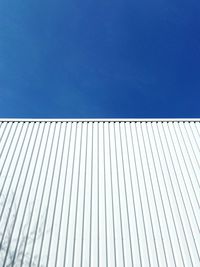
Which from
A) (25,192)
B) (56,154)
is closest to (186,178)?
(56,154)

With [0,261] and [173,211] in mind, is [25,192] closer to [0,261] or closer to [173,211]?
[0,261]

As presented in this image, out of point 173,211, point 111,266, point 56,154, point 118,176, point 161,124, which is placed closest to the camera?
point 111,266

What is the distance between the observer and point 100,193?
184 inches

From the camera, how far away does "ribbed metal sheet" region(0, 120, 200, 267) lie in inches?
150

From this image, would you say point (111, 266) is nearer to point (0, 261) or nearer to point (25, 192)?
point (0, 261)

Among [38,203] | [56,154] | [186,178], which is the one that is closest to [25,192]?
[38,203]

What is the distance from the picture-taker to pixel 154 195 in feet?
15.5

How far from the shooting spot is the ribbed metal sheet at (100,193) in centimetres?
380

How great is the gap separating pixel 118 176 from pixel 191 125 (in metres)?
2.86

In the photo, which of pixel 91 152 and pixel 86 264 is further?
pixel 91 152

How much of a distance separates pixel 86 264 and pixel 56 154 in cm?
256

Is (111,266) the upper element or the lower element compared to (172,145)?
lower

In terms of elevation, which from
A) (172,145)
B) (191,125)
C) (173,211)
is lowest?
(173,211)

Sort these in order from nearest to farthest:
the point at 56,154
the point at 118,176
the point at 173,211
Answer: the point at 173,211
the point at 118,176
the point at 56,154
